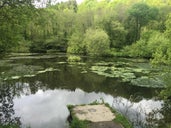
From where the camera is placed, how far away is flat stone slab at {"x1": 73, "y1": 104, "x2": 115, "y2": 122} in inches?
539

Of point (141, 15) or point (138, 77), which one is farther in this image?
point (141, 15)

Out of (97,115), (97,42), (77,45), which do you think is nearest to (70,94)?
(97,115)

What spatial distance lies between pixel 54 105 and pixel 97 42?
33.0 metres

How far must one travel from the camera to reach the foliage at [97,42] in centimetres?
5041

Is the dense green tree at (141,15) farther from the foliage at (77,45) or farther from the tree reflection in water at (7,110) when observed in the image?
the tree reflection in water at (7,110)

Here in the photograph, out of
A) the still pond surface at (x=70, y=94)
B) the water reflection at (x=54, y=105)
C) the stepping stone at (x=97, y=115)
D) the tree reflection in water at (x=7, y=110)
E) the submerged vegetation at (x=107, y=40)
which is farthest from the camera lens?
the submerged vegetation at (x=107, y=40)

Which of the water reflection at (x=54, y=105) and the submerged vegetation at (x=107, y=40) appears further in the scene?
the submerged vegetation at (x=107, y=40)

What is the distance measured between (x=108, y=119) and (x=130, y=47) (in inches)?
1675

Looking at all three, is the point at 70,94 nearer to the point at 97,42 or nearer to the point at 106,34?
the point at 97,42

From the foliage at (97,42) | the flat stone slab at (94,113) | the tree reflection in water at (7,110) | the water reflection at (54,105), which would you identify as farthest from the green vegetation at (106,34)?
the flat stone slab at (94,113)

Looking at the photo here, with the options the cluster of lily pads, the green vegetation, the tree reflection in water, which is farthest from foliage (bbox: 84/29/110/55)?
the tree reflection in water

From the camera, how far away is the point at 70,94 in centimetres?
2198

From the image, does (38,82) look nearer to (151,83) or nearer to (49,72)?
(49,72)

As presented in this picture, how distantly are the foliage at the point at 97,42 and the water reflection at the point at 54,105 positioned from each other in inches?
1093
